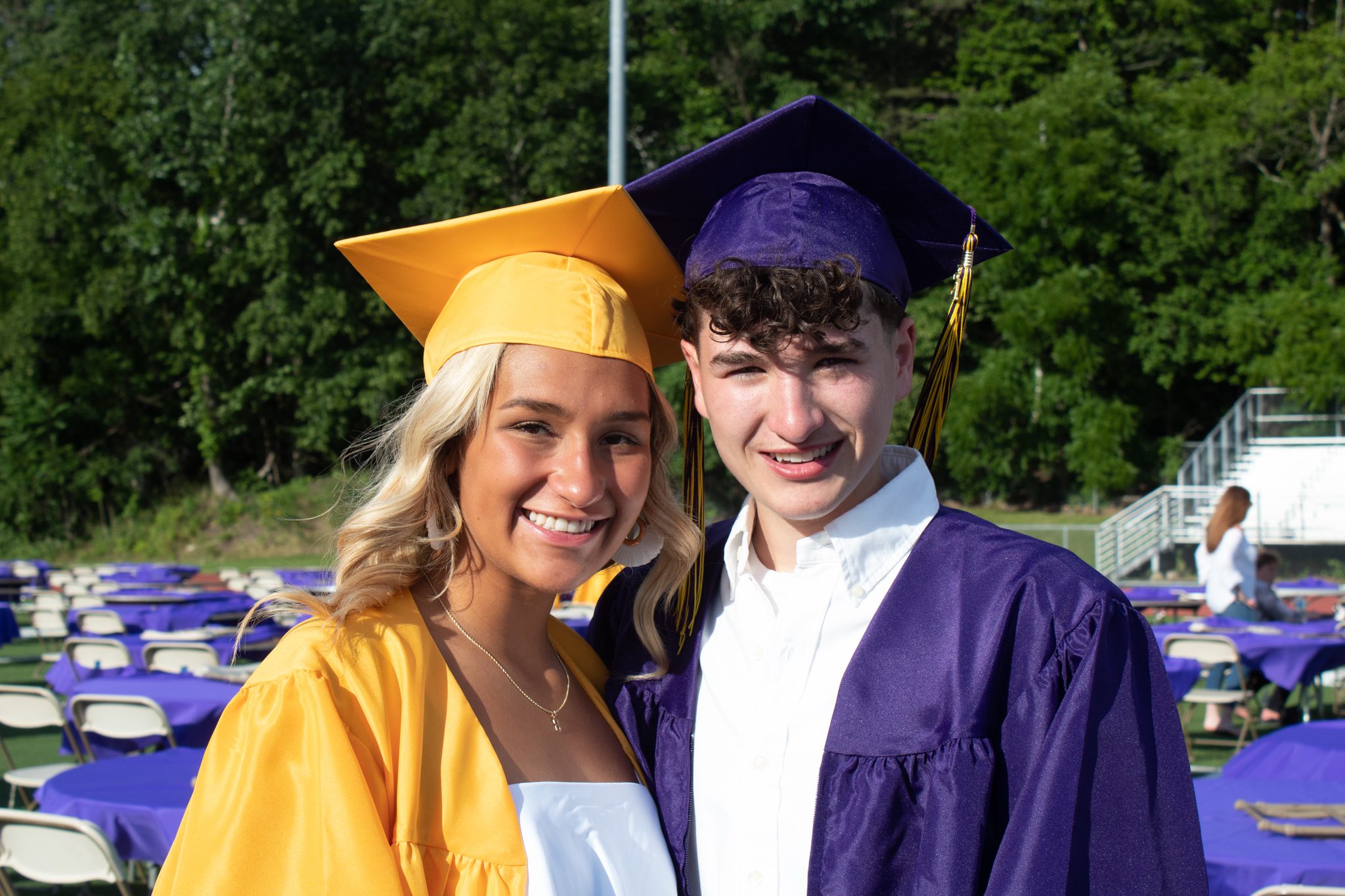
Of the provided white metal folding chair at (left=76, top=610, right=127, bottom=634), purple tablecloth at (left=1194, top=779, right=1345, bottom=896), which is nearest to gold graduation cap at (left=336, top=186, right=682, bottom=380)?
purple tablecloth at (left=1194, top=779, right=1345, bottom=896)

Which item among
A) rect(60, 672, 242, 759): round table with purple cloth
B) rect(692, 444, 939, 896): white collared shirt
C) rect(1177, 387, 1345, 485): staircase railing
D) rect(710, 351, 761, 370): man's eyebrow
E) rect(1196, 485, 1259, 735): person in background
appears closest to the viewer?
rect(692, 444, 939, 896): white collared shirt

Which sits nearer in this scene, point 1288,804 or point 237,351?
point 1288,804

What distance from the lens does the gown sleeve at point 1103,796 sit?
4.85 feet

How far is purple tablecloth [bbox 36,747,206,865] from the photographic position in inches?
133

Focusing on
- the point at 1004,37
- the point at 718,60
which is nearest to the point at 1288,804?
the point at 718,60

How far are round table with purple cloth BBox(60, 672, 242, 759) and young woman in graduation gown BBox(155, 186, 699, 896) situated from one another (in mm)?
3054

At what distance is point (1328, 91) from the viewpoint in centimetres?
2408

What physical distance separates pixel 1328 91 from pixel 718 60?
42.4ft

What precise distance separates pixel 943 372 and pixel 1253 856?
4.79 feet

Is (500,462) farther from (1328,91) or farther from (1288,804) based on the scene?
(1328,91)

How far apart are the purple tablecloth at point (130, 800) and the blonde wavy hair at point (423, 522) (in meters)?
1.78

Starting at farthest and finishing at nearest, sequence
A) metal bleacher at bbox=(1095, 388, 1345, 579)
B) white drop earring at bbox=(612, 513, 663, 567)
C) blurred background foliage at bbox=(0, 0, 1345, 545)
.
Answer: blurred background foliage at bbox=(0, 0, 1345, 545)
metal bleacher at bbox=(1095, 388, 1345, 579)
white drop earring at bbox=(612, 513, 663, 567)

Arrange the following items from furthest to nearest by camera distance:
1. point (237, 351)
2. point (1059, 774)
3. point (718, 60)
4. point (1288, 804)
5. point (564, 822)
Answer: point (718, 60)
point (237, 351)
point (1288, 804)
point (564, 822)
point (1059, 774)

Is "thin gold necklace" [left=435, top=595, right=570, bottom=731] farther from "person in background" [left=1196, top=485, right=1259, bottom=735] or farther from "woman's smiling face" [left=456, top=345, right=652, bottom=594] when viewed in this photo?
"person in background" [left=1196, top=485, right=1259, bottom=735]
